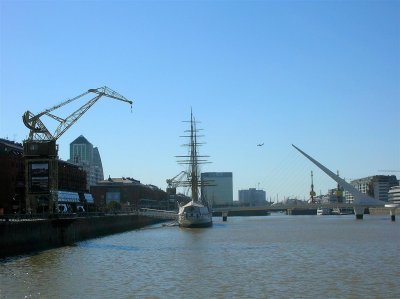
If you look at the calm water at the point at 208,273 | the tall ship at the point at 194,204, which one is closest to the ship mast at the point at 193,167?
the tall ship at the point at 194,204

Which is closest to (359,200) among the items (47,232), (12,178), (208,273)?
(12,178)

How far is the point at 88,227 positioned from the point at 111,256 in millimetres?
23749

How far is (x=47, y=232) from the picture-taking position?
45.7 m

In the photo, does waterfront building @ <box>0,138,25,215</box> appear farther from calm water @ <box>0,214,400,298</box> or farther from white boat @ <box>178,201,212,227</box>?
calm water @ <box>0,214,400,298</box>

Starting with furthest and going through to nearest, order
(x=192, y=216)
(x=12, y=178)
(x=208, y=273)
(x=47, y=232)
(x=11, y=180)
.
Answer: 1. (x=192, y=216)
2. (x=12, y=178)
3. (x=11, y=180)
4. (x=47, y=232)
5. (x=208, y=273)

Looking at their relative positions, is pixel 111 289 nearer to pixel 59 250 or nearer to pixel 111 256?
pixel 111 256

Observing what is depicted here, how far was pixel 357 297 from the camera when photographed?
798 inches

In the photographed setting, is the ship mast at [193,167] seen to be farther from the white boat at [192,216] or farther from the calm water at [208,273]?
the calm water at [208,273]

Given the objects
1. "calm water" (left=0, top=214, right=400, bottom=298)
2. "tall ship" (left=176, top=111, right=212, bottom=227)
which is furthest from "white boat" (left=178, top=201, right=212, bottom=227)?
"calm water" (left=0, top=214, right=400, bottom=298)

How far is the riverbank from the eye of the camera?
3753 centimetres

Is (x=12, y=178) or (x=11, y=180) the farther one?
(x=12, y=178)

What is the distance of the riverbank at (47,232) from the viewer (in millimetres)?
37531

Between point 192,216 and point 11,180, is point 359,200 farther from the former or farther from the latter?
point 11,180

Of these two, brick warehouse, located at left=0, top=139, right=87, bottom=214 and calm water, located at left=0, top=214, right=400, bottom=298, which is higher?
brick warehouse, located at left=0, top=139, right=87, bottom=214
